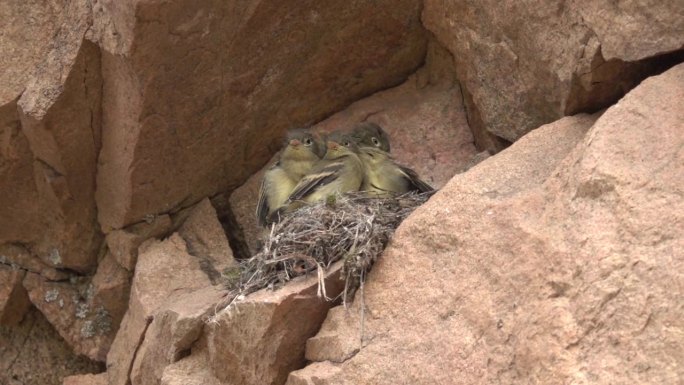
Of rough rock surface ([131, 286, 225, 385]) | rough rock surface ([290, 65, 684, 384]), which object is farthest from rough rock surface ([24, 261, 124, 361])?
rough rock surface ([290, 65, 684, 384])

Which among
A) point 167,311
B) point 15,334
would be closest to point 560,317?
point 167,311

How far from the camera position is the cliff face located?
4.93 m

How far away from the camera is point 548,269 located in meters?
5.02

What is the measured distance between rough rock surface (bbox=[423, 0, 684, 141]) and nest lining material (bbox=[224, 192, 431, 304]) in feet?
2.65

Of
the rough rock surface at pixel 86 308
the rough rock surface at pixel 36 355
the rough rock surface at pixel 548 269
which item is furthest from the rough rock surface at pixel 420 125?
the rough rock surface at pixel 548 269

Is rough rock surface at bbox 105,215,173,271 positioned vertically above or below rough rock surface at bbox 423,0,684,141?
below

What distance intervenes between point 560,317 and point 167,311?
9.55ft

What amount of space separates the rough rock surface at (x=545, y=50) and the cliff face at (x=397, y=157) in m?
0.01

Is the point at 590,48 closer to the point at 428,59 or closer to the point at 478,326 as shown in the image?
the point at 478,326

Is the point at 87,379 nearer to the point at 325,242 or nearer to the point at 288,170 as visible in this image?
the point at 288,170

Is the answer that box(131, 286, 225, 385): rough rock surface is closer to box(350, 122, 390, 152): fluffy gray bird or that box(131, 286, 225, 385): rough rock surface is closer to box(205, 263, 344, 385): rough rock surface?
box(205, 263, 344, 385): rough rock surface

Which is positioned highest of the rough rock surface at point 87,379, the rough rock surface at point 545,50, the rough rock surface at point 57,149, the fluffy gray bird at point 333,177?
the rough rock surface at point 57,149

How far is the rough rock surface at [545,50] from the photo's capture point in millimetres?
5547

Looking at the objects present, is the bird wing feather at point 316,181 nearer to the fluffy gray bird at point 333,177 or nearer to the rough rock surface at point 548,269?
the fluffy gray bird at point 333,177
